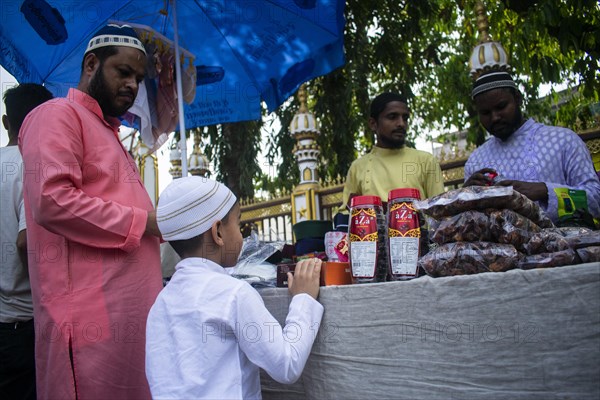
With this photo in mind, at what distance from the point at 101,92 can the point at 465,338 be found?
1.61 meters

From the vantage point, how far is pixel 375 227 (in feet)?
5.07

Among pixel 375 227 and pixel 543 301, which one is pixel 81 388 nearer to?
pixel 375 227

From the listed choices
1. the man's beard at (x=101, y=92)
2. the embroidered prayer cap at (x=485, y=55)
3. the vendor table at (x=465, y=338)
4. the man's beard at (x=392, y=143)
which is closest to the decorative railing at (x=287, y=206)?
the embroidered prayer cap at (x=485, y=55)

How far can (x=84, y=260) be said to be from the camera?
5.73 feet

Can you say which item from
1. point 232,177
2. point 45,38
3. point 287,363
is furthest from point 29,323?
point 232,177

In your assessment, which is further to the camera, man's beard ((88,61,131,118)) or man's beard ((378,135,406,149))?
man's beard ((378,135,406,149))

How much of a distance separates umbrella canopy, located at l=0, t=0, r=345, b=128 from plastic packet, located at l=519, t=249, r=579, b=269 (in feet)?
7.42

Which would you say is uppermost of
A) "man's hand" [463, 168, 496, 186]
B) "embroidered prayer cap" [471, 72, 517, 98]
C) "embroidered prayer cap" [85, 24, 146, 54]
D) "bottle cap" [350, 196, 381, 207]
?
"embroidered prayer cap" [85, 24, 146, 54]

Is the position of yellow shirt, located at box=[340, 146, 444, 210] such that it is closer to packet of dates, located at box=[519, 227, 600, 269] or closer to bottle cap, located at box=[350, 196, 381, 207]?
bottle cap, located at box=[350, 196, 381, 207]

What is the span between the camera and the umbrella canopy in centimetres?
305

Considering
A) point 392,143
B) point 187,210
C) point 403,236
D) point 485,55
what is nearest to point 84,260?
point 187,210

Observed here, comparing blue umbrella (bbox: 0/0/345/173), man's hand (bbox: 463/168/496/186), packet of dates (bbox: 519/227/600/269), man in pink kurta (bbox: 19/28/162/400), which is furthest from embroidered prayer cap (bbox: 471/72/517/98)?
man in pink kurta (bbox: 19/28/162/400)

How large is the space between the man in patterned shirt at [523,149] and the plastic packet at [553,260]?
95cm

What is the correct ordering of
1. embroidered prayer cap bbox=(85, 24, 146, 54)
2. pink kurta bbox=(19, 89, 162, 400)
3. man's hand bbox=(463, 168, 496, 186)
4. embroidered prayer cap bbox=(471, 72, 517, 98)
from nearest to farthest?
pink kurta bbox=(19, 89, 162, 400) → man's hand bbox=(463, 168, 496, 186) → embroidered prayer cap bbox=(85, 24, 146, 54) → embroidered prayer cap bbox=(471, 72, 517, 98)
